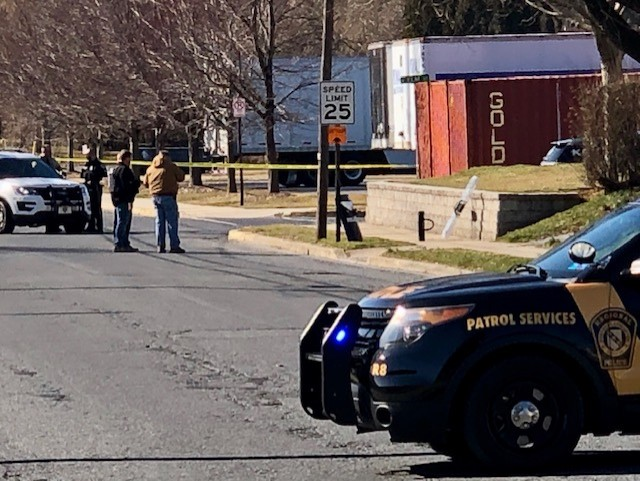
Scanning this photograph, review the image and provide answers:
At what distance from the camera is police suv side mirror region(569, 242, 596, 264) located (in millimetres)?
8047

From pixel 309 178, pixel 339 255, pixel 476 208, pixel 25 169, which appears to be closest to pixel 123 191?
pixel 339 255

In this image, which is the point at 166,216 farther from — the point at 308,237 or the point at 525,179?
the point at 525,179

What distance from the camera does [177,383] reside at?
1174 centimetres

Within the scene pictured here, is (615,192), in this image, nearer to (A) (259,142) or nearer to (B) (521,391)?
(B) (521,391)

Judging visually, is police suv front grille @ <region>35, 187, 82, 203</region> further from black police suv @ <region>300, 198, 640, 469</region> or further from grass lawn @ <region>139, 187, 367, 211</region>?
black police suv @ <region>300, 198, 640, 469</region>

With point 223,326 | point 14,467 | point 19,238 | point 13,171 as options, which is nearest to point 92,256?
point 19,238

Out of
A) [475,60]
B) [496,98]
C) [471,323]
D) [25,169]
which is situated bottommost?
[471,323]

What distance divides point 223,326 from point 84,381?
3589mm

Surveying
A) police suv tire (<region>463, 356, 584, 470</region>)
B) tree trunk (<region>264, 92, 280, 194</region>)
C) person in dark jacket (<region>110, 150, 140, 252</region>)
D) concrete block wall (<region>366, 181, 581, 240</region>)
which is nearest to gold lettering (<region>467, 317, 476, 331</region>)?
police suv tire (<region>463, 356, 584, 470</region>)

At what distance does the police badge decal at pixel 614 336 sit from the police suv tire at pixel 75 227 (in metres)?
24.5

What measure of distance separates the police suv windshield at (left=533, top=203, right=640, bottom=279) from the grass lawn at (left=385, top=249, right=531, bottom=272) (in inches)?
433

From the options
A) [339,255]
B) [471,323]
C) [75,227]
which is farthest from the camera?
[75,227]

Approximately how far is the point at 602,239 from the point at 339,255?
52.5 ft

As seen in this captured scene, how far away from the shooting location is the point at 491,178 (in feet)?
97.3
